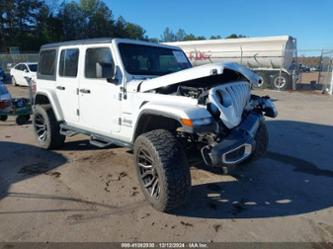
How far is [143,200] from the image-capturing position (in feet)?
13.8

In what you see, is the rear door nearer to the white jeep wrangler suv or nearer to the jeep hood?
the white jeep wrangler suv

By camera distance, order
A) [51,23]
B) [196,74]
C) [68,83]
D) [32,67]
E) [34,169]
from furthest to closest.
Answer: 1. [51,23]
2. [32,67]
3. [68,83]
4. [34,169]
5. [196,74]

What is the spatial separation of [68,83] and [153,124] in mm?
A: 2188

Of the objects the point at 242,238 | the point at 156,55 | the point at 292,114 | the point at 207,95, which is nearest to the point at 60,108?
the point at 156,55

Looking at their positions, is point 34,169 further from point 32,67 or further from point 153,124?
point 32,67

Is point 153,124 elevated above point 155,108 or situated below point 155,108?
below

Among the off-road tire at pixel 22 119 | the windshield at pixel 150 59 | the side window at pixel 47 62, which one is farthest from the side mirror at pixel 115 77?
the off-road tire at pixel 22 119

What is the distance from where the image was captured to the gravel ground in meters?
3.44

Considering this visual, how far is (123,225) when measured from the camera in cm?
357

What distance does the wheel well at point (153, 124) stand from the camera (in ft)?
14.0

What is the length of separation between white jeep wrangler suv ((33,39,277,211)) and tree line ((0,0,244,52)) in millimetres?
43306

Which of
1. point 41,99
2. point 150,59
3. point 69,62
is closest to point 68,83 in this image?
point 69,62

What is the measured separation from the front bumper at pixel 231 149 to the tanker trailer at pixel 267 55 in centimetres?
1755

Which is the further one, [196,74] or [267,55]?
[267,55]
